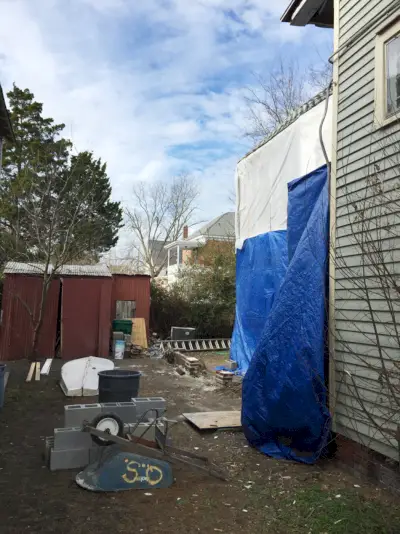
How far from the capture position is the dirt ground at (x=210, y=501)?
11.9 feet

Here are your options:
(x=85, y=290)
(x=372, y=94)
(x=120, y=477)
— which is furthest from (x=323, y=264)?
(x=85, y=290)

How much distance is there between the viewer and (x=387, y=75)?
454cm

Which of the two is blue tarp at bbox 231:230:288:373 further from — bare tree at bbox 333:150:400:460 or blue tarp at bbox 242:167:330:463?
bare tree at bbox 333:150:400:460

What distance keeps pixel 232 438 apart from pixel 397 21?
16.7 feet

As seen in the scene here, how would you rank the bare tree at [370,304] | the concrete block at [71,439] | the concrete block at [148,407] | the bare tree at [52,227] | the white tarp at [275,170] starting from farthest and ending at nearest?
the bare tree at [52,227], the white tarp at [275,170], the concrete block at [148,407], the concrete block at [71,439], the bare tree at [370,304]

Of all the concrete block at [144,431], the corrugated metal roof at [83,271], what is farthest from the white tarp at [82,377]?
the corrugated metal roof at [83,271]

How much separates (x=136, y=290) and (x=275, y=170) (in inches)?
317

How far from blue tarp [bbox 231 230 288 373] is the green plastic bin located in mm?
4450

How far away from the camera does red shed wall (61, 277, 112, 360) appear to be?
43.0 feet

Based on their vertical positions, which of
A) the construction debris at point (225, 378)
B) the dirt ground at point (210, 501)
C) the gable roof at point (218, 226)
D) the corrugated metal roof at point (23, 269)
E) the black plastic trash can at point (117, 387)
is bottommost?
the dirt ground at point (210, 501)

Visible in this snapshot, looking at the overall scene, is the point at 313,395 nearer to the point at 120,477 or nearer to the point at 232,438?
the point at 232,438

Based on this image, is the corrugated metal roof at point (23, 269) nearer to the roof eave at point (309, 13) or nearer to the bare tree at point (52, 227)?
the bare tree at point (52, 227)

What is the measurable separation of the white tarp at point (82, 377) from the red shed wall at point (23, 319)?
402 cm

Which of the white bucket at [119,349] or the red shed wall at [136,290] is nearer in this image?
the white bucket at [119,349]
